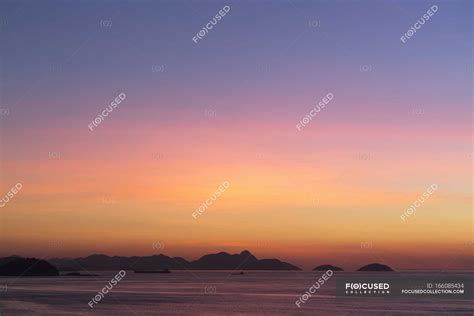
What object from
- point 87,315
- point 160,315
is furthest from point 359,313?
point 87,315

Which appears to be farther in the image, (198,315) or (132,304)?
(132,304)

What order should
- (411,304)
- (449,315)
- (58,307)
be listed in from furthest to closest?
(411,304), (58,307), (449,315)

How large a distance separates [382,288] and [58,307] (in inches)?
1794

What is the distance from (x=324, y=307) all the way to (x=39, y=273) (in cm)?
14390

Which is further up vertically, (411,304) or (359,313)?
(411,304)

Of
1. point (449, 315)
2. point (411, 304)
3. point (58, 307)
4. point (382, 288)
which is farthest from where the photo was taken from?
point (382, 288)

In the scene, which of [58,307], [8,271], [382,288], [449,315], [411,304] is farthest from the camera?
[8,271]

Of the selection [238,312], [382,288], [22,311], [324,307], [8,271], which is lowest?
[22,311]

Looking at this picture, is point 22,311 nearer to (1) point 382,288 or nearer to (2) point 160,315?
(2) point 160,315

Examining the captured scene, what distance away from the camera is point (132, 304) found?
59.7 metres

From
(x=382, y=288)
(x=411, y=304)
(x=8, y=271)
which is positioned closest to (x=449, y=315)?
(x=411, y=304)

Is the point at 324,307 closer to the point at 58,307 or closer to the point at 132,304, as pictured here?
the point at 132,304

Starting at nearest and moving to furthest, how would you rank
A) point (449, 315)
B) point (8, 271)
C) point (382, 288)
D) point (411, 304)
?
point (449, 315), point (411, 304), point (382, 288), point (8, 271)

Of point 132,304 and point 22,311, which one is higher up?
point 132,304
